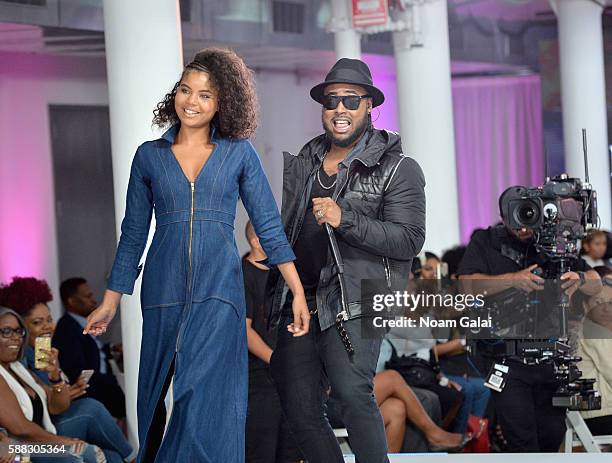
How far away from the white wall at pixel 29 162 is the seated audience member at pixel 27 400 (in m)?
4.30

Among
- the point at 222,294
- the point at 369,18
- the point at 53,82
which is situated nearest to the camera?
the point at 222,294

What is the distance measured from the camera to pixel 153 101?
19.2 feet

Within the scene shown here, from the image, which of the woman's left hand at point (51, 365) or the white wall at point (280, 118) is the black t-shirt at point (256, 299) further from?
the white wall at point (280, 118)

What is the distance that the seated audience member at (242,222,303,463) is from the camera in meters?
5.57

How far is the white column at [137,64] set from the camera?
585cm

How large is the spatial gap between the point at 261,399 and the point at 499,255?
4.35 feet

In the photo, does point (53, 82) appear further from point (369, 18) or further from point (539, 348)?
point (539, 348)

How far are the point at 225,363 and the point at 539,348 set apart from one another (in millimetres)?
2249

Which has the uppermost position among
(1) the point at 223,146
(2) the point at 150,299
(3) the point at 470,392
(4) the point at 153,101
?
(4) the point at 153,101

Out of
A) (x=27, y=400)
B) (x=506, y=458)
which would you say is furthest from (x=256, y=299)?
(x=506, y=458)

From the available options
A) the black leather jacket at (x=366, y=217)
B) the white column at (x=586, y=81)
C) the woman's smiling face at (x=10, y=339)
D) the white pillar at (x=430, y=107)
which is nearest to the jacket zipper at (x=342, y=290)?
the black leather jacket at (x=366, y=217)

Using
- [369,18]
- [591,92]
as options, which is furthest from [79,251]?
[591,92]

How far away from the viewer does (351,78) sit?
398 centimetres

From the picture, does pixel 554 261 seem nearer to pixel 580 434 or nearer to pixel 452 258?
pixel 580 434
